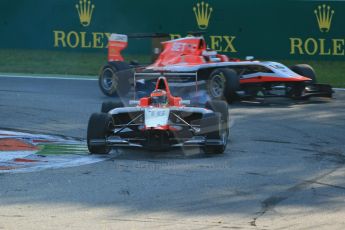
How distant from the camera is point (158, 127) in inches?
380

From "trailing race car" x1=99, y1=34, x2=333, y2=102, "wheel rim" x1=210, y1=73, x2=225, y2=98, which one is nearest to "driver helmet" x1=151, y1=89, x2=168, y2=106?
"trailing race car" x1=99, y1=34, x2=333, y2=102

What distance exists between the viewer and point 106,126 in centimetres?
966

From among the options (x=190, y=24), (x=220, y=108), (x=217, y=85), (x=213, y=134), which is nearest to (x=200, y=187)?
(x=213, y=134)

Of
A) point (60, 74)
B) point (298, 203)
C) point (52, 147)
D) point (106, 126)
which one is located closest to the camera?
point (298, 203)

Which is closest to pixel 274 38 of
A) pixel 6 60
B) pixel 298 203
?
pixel 6 60

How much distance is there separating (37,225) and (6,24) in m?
16.8

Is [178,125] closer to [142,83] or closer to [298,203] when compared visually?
[298,203]

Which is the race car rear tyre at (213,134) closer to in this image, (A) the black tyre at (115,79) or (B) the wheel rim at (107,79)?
(A) the black tyre at (115,79)

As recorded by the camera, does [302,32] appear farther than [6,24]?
No

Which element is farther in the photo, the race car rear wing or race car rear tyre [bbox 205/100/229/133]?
the race car rear wing

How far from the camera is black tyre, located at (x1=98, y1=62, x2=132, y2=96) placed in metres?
15.8

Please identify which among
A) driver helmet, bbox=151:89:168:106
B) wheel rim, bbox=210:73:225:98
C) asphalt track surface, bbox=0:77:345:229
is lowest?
asphalt track surface, bbox=0:77:345:229

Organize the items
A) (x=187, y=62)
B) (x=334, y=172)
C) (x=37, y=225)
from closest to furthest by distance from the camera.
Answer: (x=37, y=225)
(x=334, y=172)
(x=187, y=62)

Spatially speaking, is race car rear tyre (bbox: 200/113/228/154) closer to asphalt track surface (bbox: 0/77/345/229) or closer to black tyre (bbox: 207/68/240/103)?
asphalt track surface (bbox: 0/77/345/229)
